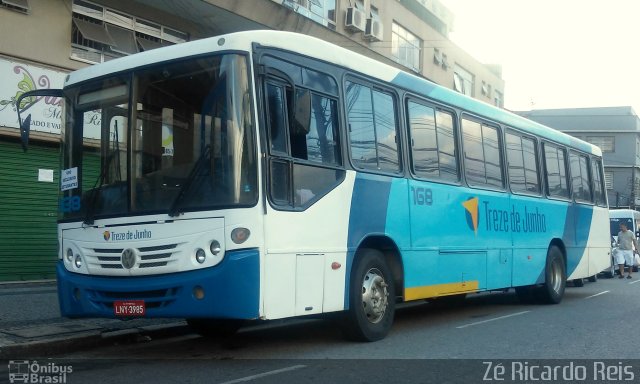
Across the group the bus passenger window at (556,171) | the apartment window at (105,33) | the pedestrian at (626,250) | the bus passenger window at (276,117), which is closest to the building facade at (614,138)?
the pedestrian at (626,250)

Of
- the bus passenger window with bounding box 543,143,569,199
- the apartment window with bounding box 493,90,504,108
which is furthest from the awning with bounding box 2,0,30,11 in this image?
the apartment window with bounding box 493,90,504,108

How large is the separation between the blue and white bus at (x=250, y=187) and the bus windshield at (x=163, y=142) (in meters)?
0.02

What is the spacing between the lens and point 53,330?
841 centimetres

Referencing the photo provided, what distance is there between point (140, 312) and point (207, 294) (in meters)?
0.80

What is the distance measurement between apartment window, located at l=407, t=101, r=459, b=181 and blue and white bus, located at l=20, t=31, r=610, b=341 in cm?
4

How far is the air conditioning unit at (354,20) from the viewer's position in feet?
71.3

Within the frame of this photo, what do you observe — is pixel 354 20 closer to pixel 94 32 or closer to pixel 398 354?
pixel 94 32

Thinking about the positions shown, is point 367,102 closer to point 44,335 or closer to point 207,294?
point 207,294

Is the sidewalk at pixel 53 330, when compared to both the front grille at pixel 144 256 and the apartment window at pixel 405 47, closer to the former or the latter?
the front grille at pixel 144 256

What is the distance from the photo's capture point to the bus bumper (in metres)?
6.57

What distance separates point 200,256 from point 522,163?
759 centimetres

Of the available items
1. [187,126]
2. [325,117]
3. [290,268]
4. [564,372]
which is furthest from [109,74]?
[564,372]

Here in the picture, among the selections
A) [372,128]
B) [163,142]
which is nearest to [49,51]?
[163,142]

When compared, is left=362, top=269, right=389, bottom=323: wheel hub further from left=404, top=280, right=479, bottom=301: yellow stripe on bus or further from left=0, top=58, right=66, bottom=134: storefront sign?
left=0, top=58, right=66, bottom=134: storefront sign
